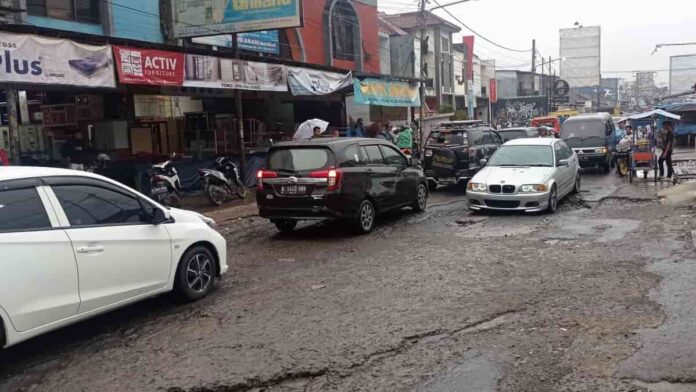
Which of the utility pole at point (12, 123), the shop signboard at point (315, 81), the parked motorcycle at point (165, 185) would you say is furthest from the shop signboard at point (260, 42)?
the utility pole at point (12, 123)

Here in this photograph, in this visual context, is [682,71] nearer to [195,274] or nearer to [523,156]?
[523,156]

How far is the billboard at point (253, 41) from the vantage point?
19031mm

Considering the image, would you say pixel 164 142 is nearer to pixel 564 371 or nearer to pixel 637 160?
pixel 637 160

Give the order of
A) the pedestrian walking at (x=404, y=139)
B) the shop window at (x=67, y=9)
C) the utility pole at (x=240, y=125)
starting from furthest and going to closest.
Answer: the pedestrian walking at (x=404, y=139) < the utility pole at (x=240, y=125) < the shop window at (x=67, y=9)

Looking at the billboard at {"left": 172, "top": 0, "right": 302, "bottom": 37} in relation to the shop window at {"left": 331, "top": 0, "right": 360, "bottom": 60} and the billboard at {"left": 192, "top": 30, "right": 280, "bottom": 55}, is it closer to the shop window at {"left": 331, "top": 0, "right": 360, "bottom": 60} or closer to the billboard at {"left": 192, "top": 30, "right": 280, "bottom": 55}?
the billboard at {"left": 192, "top": 30, "right": 280, "bottom": 55}

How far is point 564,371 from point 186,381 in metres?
2.80

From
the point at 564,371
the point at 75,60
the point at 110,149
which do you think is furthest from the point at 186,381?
the point at 110,149

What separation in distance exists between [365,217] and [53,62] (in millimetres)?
5981

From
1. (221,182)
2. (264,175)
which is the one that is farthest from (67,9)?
(264,175)

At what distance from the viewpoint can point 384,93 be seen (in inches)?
852

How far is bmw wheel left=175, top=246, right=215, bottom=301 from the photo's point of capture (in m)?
6.47

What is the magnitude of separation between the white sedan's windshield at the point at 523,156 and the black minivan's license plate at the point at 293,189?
17.6 feet

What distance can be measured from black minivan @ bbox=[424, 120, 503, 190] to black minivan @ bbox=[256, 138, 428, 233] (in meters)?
5.41

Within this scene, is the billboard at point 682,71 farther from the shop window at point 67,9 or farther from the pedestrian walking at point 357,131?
the shop window at point 67,9
